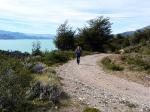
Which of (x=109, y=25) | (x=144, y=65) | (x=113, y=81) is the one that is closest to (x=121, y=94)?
(x=113, y=81)

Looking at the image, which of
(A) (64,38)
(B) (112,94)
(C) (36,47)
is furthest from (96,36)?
(B) (112,94)

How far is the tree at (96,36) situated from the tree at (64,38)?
118 inches

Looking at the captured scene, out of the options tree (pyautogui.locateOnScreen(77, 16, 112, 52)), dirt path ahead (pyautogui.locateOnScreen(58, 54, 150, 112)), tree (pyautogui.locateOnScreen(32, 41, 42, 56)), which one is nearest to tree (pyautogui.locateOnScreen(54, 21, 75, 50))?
tree (pyautogui.locateOnScreen(77, 16, 112, 52))

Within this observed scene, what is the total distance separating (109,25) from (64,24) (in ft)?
36.3

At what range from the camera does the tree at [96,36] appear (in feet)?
246

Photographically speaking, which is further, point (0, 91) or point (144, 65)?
point (144, 65)

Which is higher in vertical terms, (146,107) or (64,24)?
(64,24)

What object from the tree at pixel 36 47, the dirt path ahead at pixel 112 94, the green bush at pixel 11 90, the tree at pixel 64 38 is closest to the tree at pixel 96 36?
the tree at pixel 64 38

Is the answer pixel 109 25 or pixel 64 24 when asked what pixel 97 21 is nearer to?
pixel 109 25

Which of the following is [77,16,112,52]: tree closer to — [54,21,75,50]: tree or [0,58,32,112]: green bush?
[54,21,75,50]: tree

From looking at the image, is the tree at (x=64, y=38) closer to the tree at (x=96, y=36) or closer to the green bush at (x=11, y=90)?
the tree at (x=96, y=36)

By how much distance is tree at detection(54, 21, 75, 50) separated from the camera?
70.3 m

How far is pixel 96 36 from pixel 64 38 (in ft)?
24.0

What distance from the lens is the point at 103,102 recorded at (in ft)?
50.1
